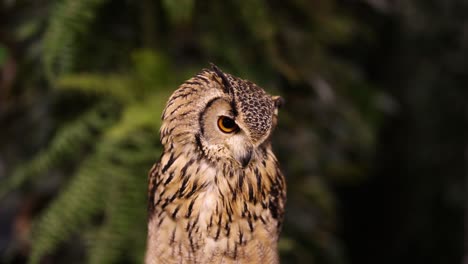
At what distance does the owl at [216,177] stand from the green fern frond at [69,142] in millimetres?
754

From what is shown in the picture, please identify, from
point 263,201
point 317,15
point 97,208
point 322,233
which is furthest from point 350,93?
point 263,201

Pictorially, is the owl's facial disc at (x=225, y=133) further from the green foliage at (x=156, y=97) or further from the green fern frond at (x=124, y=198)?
the green fern frond at (x=124, y=198)

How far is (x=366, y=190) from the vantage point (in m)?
3.41

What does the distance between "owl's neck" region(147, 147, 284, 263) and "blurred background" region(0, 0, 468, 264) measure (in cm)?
59

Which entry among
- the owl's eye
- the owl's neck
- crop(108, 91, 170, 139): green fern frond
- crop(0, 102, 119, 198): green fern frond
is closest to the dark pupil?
the owl's eye

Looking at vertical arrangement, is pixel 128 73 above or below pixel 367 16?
below

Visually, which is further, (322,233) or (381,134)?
(381,134)

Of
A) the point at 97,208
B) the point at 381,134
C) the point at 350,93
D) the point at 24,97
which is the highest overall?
the point at 381,134

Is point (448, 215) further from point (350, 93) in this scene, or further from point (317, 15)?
point (317, 15)

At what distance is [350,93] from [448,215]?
3.38 feet

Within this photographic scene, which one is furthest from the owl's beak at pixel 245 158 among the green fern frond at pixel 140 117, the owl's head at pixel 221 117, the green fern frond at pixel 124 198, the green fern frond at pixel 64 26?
the green fern frond at pixel 64 26

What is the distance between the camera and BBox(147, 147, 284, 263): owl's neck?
4.00ft

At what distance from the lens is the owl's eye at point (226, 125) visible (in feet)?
3.64

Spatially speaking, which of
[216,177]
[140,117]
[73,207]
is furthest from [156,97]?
[216,177]
